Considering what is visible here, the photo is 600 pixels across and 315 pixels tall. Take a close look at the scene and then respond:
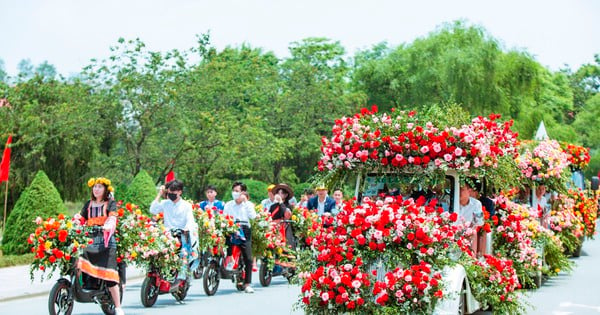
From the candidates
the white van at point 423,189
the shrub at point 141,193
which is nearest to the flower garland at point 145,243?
the white van at point 423,189

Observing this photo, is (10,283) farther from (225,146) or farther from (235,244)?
(225,146)

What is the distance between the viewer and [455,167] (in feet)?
37.9

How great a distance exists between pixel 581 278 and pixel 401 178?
374 inches

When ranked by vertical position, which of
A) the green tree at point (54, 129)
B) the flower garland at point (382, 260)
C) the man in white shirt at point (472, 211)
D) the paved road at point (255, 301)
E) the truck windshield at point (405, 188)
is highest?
the green tree at point (54, 129)

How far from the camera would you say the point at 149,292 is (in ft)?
47.5

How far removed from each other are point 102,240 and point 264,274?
6.62 meters

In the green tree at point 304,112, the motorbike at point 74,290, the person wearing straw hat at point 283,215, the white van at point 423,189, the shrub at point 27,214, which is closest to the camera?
the white van at point 423,189

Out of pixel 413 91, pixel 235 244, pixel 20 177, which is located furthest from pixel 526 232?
pixel 413 91

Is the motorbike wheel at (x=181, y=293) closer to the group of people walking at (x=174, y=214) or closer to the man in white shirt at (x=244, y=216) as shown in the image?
the group of people walking at (x=174, y=214)

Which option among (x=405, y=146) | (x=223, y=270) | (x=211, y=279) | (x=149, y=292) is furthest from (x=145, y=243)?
(x=405, y=146)

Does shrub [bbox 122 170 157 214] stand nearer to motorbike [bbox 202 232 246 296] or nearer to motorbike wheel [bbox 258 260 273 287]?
A: motorbike wheel [bbox 258 260 273 287]

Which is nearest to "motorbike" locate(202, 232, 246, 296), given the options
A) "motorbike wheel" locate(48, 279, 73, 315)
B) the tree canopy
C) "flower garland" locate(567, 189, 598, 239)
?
"motorbike wheel" locate(48, 279, 73, 315)

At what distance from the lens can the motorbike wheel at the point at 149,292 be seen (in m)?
14.3

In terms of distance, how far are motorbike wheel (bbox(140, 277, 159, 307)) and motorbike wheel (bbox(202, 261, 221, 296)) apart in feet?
5.59
